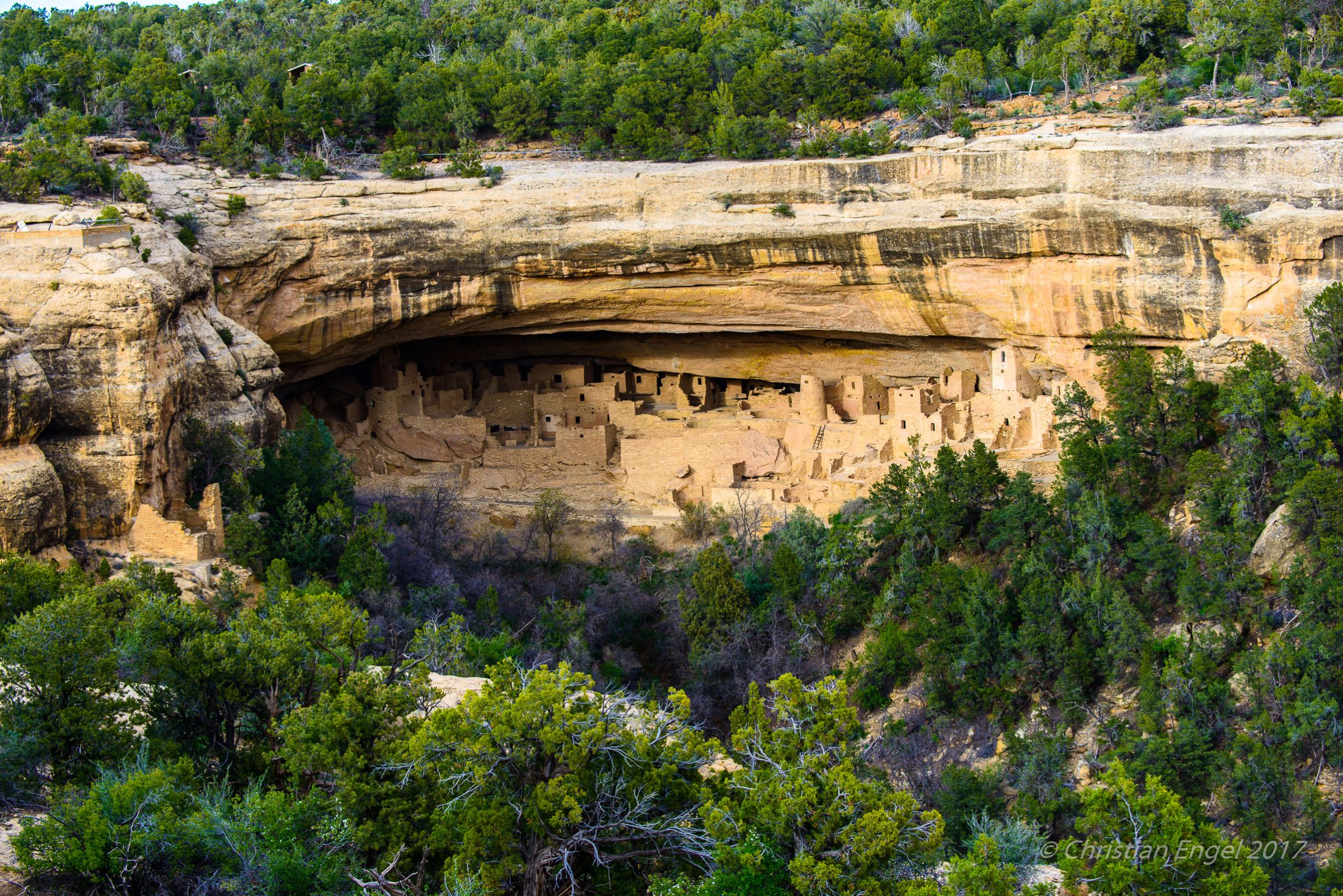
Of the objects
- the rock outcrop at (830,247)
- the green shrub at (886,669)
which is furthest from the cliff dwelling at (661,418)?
the green shrub at (886,669)

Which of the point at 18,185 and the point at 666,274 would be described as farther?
the point at 666,274

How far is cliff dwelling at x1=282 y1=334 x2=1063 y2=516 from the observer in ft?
81.0

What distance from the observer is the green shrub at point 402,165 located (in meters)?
25.6

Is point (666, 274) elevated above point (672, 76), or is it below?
below

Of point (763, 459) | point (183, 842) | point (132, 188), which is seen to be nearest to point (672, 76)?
point (763, 459)

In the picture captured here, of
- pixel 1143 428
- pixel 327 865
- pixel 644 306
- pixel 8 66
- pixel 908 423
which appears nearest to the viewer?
pixel 327 865

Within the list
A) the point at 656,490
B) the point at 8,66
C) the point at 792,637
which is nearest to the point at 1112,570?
the point at 792,637

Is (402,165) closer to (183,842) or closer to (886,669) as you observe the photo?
(886,669)

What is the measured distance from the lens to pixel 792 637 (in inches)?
885

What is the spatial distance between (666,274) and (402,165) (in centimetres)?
505

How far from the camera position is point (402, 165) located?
2594 cm

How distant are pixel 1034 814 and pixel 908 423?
354 inches

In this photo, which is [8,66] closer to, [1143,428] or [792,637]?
[792,637]

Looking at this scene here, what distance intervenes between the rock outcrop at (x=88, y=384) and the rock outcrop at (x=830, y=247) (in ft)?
12.8
